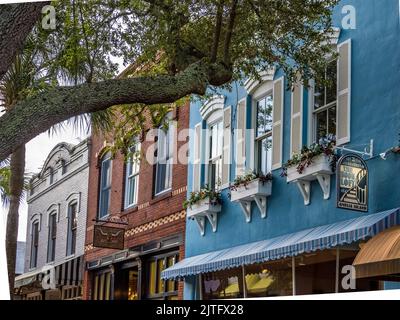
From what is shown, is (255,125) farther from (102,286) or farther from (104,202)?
(102,286)

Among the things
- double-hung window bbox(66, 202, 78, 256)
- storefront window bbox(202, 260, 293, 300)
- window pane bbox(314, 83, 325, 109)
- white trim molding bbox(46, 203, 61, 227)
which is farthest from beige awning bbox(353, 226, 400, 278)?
white trim molding bbox(46, 203, 61, 227)

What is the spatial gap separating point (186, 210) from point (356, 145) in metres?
4.98

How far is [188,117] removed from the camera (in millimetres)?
15414

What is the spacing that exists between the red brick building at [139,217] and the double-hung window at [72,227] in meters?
0.64

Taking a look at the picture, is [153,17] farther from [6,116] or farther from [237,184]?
[6,116]

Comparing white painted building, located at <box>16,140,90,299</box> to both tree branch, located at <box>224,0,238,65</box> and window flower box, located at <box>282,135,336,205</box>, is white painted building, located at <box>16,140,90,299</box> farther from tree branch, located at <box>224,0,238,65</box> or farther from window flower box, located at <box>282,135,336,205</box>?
tree branch, located at <box>224,0,238,65</box>

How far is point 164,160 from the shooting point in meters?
16.0

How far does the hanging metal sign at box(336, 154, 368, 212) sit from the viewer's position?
9.52 metres

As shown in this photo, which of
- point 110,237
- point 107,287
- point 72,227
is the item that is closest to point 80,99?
point 110,237

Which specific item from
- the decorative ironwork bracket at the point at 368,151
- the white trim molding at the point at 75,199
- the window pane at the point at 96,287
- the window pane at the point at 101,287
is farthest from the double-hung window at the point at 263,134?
the white trim molding at the point at 75,199

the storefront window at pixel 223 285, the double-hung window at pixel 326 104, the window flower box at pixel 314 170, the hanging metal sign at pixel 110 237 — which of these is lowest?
the storefront window at pixel 223 285

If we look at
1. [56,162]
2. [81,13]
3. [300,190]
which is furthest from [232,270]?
[56,162]

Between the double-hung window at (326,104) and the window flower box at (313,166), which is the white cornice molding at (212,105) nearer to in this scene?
the double-hung window at (326,104)

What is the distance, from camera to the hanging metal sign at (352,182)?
952 centimetres
